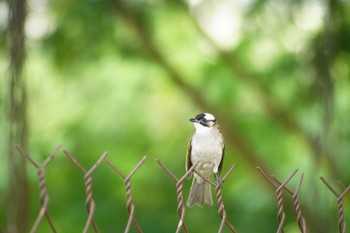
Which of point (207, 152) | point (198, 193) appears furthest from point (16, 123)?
point (207, 152)

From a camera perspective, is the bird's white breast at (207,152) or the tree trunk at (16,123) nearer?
the tree trunk at (16,123)

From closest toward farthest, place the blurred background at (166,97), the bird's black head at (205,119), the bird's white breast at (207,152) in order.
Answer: the bird's white breast at (207,152) → the bird's black head at (205,119) → the blurred background at (166,97)

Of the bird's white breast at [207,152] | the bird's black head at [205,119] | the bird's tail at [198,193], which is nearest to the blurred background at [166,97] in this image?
the bird's black head at [205,119]

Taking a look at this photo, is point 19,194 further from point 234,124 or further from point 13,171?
point 234,124

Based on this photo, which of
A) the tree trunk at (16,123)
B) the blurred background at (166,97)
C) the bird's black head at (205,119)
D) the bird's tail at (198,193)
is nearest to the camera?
the tree trunk at (16,123)

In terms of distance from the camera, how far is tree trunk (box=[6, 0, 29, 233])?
2727 millimetres

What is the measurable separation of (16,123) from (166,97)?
6.61 m

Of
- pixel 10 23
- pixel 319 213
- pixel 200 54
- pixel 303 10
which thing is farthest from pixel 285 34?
pixel 10 23

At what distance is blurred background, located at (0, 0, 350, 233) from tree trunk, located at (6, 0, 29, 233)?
4.09 metres

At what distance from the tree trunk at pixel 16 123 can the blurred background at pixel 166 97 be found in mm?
4085

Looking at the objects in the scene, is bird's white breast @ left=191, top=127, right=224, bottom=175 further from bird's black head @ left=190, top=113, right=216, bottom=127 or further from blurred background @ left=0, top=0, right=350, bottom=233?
blurred background @ left=0, top=0, right=350, bottom=233

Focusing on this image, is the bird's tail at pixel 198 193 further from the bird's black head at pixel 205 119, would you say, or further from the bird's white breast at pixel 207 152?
the bird's black head at pixel 205 119

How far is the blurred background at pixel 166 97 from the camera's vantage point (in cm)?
753

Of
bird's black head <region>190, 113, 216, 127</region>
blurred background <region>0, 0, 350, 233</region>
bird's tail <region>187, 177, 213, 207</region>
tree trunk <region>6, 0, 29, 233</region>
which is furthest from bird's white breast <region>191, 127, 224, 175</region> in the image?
blurred background <region>0, 0, 350, 233</region>
